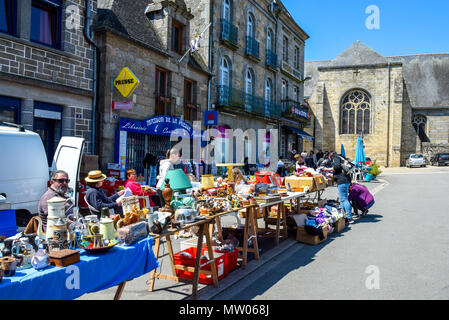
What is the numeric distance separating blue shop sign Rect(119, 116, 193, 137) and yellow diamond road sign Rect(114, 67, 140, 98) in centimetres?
103

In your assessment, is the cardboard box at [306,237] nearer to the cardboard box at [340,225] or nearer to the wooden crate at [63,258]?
the cardboard box at [340,225]

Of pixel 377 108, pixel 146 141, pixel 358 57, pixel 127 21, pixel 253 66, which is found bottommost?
pixel 146 141

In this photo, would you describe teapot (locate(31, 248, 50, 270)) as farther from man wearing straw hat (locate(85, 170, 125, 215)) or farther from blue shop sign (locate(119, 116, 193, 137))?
blue shop sign (locate(119, 116, 193, 137))

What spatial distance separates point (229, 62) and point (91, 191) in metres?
15.7

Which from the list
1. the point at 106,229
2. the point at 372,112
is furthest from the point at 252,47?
the point at 372,112

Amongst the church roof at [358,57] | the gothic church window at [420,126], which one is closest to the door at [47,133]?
the church roof at [358,57]

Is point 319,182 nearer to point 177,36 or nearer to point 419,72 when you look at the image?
point 177,36

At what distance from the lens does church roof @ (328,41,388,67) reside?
1580 inches

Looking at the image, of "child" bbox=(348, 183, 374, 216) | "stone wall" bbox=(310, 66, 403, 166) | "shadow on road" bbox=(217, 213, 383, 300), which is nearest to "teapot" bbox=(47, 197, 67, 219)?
"shadow on road" bbox=(217, 213, 383, 300)

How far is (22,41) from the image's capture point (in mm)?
9039

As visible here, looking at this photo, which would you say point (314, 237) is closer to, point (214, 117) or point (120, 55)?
point (120, 55)

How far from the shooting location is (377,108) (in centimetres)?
3997

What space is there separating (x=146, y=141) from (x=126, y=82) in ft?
8.96

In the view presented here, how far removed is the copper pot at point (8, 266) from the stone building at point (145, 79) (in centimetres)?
915
